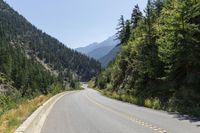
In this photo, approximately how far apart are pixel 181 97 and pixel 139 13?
205ft

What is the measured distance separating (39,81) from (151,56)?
119 metres

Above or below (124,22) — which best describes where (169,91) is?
below

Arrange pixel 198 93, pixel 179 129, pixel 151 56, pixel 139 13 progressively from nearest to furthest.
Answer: pixel 179 129 → pixel 198 93 → pixel 151 56 → pixel 139 13

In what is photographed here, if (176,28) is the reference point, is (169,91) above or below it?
below

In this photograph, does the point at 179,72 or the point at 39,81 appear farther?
the point at 39,81

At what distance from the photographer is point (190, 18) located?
29594 mm

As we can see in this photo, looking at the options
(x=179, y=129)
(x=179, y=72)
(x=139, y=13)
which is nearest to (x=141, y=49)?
(x=179, y=72)

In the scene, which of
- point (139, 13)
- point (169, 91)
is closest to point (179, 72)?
point (169, 91)

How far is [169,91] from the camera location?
33.3 m

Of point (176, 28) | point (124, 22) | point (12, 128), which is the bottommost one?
point (12, 128)

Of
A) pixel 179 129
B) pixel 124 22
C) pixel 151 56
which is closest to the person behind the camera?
pixel 179 129

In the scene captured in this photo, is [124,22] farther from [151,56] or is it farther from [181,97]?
[181,97]

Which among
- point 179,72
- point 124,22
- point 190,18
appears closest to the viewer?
point 190,18

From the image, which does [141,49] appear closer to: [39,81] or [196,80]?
[196,80]
